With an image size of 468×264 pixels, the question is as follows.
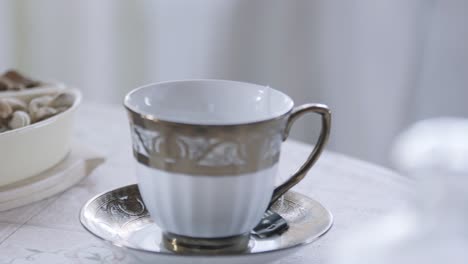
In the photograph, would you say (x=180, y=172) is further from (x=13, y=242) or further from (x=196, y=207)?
(x=13, y=242)

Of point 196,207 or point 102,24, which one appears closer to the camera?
point 196,207

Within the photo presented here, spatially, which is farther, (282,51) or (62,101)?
(282,51)

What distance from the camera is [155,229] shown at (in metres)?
0.70

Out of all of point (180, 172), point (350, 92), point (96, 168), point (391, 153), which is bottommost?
point (391, 153)

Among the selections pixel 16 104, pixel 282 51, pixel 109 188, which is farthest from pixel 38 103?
pixel 282 51

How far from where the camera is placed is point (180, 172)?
62 cm

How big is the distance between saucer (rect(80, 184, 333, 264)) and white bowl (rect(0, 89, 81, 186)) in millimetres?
120

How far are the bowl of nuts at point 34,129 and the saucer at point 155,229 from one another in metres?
0.12

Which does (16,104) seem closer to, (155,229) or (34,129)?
(34,129)

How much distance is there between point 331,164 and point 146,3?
1208 millimetres

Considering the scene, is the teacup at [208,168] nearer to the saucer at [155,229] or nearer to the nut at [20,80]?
the saucer at [155,229]

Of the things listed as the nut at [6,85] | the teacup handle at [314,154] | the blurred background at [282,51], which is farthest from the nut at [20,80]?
the blurred background at [282,51]

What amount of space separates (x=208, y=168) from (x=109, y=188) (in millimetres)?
286

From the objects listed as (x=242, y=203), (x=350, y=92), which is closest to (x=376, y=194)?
(x=242, y=203)
